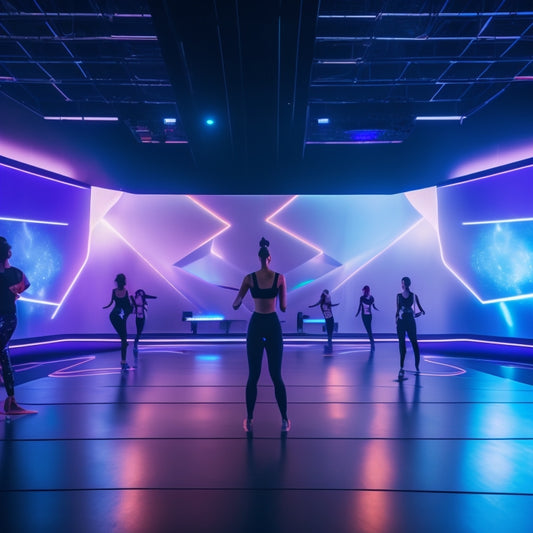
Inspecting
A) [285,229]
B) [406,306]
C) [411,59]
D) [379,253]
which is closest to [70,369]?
[406,306]

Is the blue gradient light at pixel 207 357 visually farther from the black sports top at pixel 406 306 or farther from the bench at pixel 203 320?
the black sports top at pixel 406 306

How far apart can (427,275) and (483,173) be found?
3.38 m

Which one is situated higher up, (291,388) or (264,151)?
(264,151)

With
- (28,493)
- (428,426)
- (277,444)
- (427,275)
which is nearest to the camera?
(28,493)

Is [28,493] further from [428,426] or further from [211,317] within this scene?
[211,317]

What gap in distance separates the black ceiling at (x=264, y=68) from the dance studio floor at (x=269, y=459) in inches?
224

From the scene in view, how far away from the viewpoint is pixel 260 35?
22.8 feet

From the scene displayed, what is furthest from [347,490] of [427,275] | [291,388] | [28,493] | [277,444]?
[427,275]

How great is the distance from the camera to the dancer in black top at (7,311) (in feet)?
14.0

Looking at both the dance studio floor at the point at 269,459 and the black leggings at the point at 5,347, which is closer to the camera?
the dance studio floor at the point at 269,459

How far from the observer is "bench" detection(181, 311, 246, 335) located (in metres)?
12.7

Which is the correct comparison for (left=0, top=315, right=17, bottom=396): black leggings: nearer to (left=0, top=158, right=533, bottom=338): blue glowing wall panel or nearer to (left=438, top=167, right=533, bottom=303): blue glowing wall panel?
(left=0, top=158, right=533, bottom=338): blue glowing wall panel

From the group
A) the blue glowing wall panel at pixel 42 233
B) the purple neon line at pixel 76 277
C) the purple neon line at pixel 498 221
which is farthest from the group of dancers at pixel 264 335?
the purple neon line at pixel 76 277

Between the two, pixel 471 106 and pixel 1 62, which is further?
pixel 471 106
